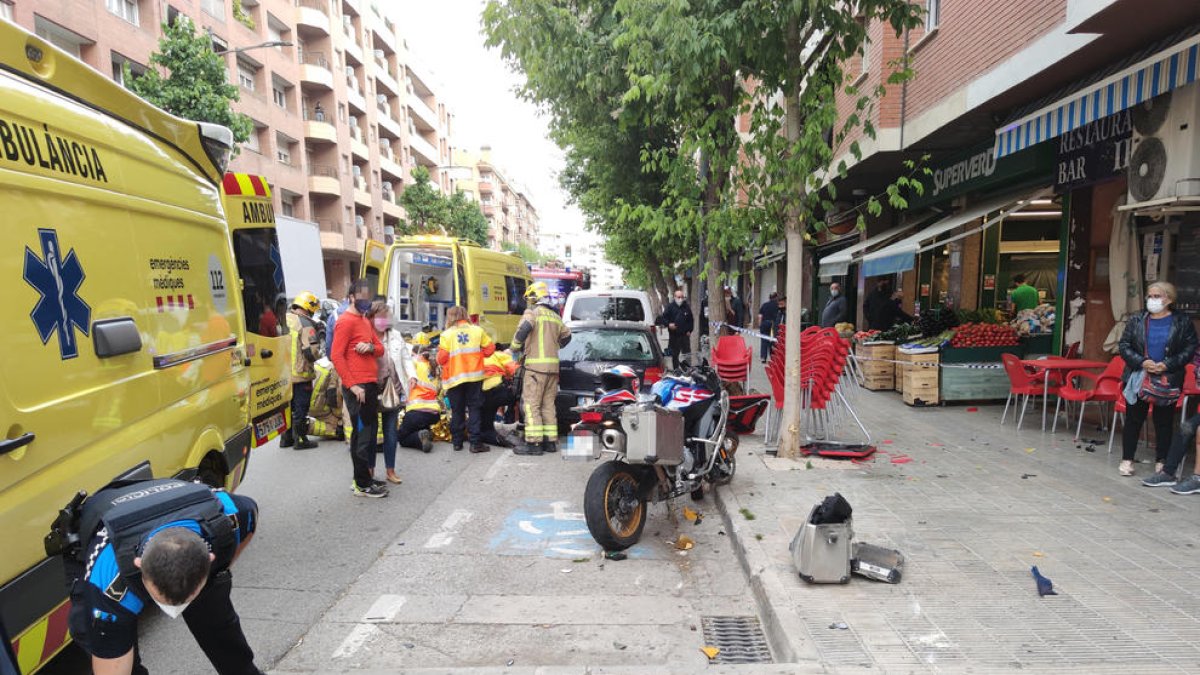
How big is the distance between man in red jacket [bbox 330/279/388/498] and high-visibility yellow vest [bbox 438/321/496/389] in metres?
1.71

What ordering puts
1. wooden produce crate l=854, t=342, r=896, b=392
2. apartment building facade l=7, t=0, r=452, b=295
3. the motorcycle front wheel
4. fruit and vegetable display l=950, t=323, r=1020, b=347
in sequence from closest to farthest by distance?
the motorcycle front wheel
fruit and vegetable display l=950, t=323, r=1020, b=347
wooden produce crate l=854, t=342, r=896, b=392
apartment building facade l=7, t=0, r=452, b=295

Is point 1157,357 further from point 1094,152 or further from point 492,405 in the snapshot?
point 492,405

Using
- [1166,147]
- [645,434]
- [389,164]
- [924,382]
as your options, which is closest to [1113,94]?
[1166,147]

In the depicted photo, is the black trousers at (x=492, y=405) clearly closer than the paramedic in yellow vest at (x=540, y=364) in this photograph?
No

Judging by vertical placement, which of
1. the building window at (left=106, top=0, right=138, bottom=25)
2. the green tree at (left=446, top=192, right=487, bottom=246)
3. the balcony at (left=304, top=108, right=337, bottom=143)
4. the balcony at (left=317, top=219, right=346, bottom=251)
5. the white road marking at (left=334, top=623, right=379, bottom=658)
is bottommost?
the white road marking at (left=334, top=623, right=379, bottom=658)

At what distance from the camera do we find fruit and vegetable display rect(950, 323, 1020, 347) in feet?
31.5

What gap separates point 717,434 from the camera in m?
5.46

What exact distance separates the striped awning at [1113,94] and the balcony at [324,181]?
3335 cm

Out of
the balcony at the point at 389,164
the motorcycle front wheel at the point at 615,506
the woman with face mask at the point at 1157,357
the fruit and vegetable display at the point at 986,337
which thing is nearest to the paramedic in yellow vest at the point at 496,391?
the motorcycle front wheel at the point at 615,506

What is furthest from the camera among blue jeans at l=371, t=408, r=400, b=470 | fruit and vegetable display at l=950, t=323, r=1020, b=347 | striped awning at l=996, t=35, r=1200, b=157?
fruit and vegetable display at l=950, t=323, r=1020, b=347

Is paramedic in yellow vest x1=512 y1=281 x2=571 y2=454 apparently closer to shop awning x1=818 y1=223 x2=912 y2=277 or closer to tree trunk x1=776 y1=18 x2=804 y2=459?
tree trunk x1=776 y1=18 x2=804 y2=459

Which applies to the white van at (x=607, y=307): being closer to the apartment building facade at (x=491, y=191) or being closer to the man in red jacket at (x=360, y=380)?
the man in red jacket at (x=360, y=380)

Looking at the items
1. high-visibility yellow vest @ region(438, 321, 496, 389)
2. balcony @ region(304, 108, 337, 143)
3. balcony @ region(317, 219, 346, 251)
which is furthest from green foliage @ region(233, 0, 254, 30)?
high-visibility yellow vest @ region(438, 321, 496, 389)

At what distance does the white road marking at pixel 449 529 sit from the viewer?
193 inches
